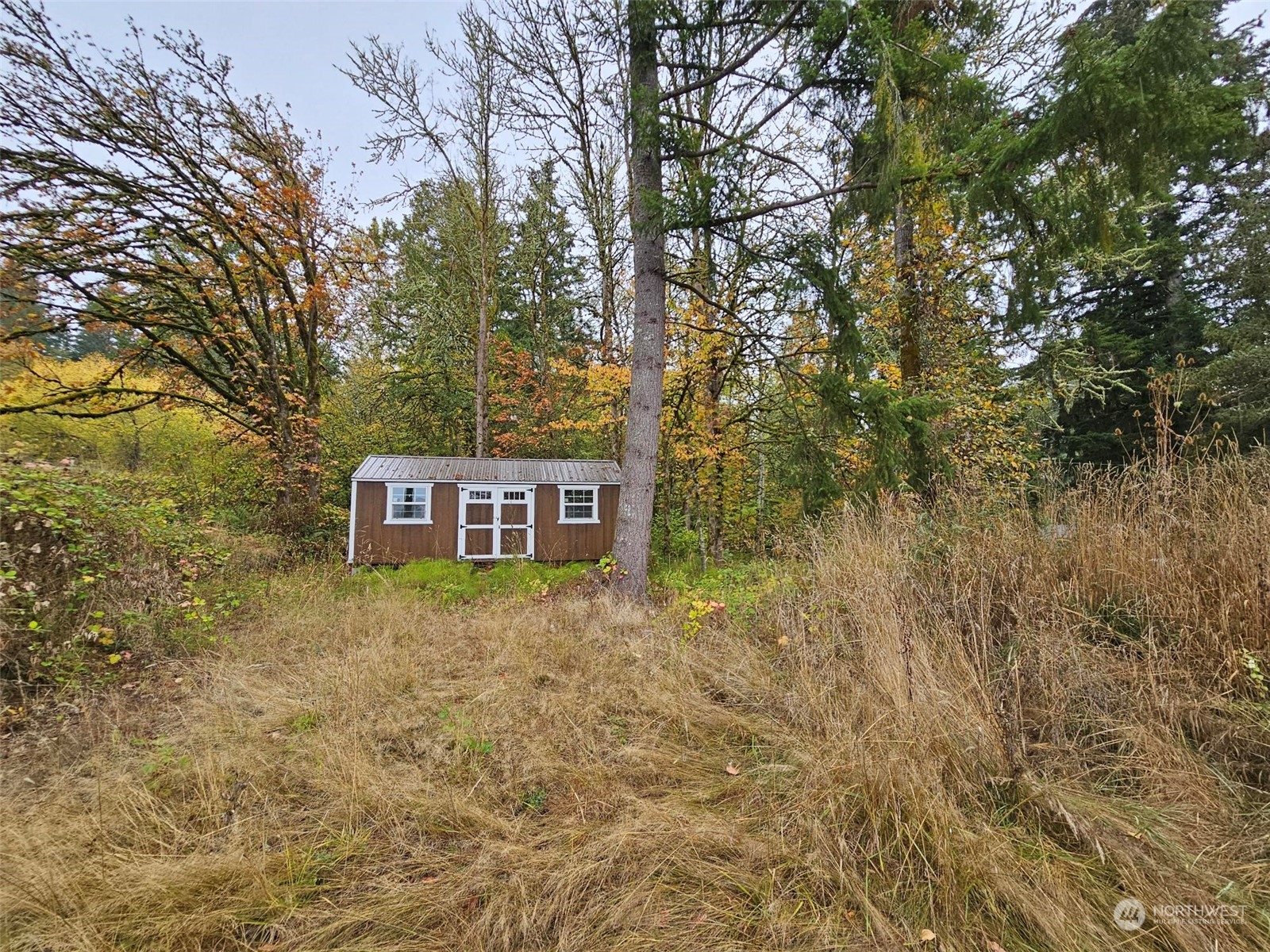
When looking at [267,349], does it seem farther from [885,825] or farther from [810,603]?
[885,825]

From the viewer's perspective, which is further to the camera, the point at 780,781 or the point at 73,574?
the point at 73,574

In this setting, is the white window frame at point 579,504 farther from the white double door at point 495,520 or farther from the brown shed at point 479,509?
the white double door at point 495,520

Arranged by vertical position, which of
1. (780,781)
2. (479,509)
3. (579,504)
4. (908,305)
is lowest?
(780,781)

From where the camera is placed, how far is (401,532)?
9211mm

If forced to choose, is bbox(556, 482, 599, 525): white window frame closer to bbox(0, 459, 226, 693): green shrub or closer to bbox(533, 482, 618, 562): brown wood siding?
bbox(533, 482, 618, 562): brown wood siding

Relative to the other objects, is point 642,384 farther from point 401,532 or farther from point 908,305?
point 401,532

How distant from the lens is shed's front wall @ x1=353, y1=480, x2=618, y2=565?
8.98 meters

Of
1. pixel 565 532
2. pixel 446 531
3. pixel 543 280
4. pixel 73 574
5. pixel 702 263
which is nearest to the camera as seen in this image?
pixel 73 574

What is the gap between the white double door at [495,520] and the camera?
31.4 feet

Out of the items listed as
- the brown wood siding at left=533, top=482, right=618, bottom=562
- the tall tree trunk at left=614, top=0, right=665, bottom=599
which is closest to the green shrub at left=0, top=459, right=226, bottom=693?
the tall tree trunk at left=614, top=0, right=665, bottom=599

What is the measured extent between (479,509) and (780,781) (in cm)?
872

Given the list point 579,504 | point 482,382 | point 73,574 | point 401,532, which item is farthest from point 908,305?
point 401,532

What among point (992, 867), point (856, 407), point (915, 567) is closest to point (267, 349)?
point (856, 407)

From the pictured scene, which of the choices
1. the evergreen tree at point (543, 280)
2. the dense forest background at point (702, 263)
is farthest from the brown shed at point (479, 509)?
the evergreen tree at point (543, 280)
